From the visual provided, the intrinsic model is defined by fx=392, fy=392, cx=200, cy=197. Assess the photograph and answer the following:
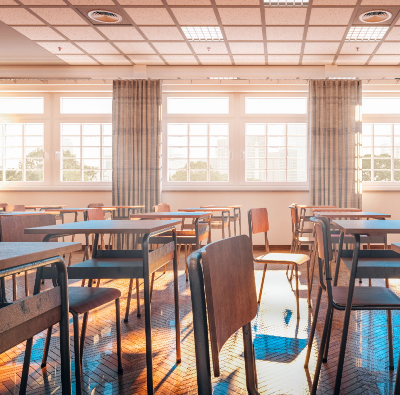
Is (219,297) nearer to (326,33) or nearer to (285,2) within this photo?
(285,2)

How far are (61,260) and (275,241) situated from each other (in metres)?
6.53

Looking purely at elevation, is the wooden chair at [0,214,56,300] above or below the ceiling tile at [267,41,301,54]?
below

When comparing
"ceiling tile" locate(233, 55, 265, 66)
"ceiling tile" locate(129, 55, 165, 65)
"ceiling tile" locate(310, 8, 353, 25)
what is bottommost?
"ceiling tile" locate(310, 8, 353, 25)

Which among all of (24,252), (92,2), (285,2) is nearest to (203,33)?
(285,2)

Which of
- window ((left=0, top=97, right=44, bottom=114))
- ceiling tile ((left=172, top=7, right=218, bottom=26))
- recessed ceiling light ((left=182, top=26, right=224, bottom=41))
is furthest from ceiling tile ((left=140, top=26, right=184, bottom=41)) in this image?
window ((left=0, top=97, right=44, bottom=114))

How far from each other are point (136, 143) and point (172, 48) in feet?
6.16

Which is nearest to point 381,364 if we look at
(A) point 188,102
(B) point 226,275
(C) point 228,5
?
(B) point 226,275

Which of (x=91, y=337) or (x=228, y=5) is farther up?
(x=228, y=5)

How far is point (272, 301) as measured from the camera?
352 cm

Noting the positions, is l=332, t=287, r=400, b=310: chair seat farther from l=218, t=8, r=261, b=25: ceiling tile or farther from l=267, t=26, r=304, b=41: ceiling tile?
l=267, t=26, r=304, b=41: ceiling tile

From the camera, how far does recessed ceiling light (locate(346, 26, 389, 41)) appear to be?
208 inches

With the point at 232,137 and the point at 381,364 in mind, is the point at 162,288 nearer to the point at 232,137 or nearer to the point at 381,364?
the point at 381,364

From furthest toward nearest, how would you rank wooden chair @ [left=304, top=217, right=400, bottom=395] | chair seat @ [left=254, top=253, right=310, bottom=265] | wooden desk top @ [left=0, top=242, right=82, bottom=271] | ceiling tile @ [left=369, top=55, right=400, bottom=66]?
ceiling tile @ [left=369, top=55, right=400, bottom=66], chair seat @ [left=254, top=253, right=310, bottom=265], wooden chair @ [left=304, top=217, right=400, bottom=395], wooden desk top @ [left=0, top=242, right=82, bottom=271]

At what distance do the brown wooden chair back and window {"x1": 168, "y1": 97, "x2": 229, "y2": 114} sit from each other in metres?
6.82
